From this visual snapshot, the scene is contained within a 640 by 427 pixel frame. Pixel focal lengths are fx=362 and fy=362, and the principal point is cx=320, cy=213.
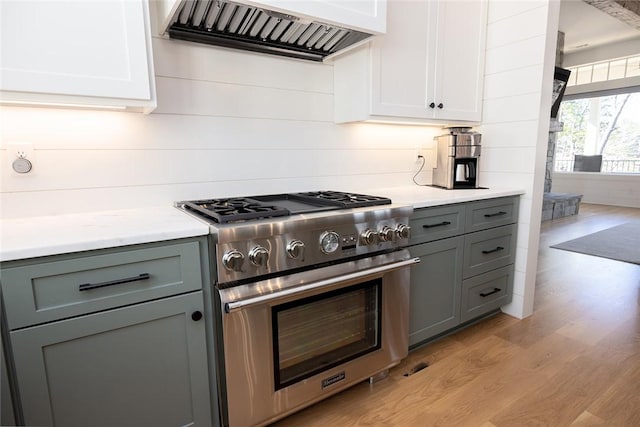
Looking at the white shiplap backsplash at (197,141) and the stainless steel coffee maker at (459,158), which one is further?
the stainless steel coffee maker at (459,158)

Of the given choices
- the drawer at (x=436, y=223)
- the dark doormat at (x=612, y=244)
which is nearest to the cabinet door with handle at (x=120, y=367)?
the drawer at (x=436, y=223)

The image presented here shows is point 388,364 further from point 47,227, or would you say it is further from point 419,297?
point 47,227

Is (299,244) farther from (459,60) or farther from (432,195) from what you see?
(459,60)

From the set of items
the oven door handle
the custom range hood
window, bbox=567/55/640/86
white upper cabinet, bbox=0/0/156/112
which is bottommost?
the oven door handle

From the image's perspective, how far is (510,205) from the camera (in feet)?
7.76

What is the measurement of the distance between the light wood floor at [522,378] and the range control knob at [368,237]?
0.75m

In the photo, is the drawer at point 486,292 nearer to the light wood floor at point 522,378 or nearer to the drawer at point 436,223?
the light wood floor at point 522,378

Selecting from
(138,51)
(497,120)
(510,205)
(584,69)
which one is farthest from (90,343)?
(584,69)

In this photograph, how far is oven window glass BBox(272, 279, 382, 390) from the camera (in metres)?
1.46

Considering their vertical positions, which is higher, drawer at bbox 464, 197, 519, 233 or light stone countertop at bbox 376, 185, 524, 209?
light stone countertop at bbox 376, 185, 524, 209

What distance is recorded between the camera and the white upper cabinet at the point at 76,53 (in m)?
1.13

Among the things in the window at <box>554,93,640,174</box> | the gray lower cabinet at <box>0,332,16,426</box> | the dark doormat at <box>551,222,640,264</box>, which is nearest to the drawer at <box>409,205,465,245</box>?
the gray lower cabinet at <box>0,332,16,426</box>

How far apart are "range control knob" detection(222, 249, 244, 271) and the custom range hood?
925 mm

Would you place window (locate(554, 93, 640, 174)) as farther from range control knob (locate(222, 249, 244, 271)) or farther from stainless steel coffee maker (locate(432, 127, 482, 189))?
range control knob (locate(222, 249, 244, 271))
